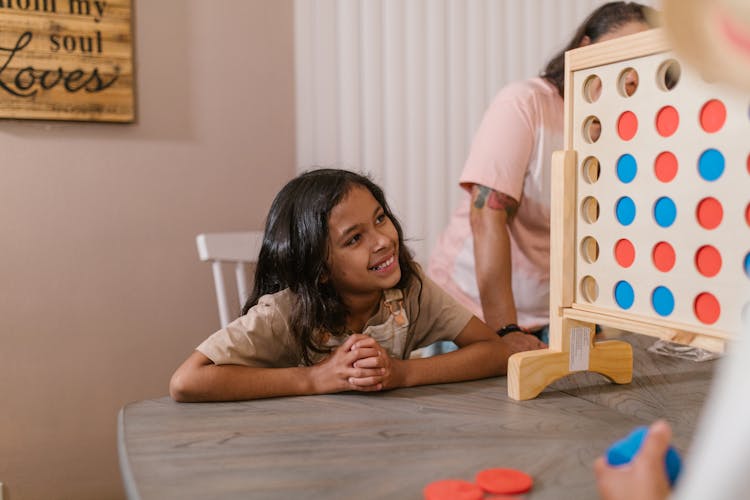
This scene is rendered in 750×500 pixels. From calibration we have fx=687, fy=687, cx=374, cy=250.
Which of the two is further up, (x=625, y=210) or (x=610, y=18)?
(x=610, y=18)

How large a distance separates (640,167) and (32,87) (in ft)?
5.43

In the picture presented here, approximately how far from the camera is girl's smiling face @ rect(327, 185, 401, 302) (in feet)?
3.68

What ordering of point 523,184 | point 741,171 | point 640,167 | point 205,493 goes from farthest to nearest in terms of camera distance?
point 523,184, point 640,167, point 741,171, point 205,493

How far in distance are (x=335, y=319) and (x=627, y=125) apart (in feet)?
1.81

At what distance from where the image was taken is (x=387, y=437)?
Answer: 751mm

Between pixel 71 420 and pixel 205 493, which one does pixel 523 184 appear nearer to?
pixel 205 493

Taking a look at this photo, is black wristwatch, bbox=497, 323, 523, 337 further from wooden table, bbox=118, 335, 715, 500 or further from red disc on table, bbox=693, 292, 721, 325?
red disc on table, bbox=693, 292, 721, 325

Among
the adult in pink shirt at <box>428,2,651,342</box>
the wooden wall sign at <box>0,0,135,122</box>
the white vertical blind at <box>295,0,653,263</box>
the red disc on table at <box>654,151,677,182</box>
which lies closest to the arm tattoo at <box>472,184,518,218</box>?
the adult in pink shirt at <box>428,2,651,342</box>

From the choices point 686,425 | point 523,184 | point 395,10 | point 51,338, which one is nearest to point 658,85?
point 686,425

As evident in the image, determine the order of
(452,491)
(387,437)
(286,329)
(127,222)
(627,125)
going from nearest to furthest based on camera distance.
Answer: (452,491) → (387,437) → (627,125) → (286,329) → (127,222)

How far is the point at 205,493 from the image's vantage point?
0.60 metres

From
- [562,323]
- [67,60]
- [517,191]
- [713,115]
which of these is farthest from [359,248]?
[67,60]

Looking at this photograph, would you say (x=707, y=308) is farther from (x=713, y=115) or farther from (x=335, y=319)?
(x=335, y=319)

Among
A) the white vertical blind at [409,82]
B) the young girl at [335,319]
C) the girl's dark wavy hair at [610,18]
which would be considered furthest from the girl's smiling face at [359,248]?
the white vertical blind at [409,82]
